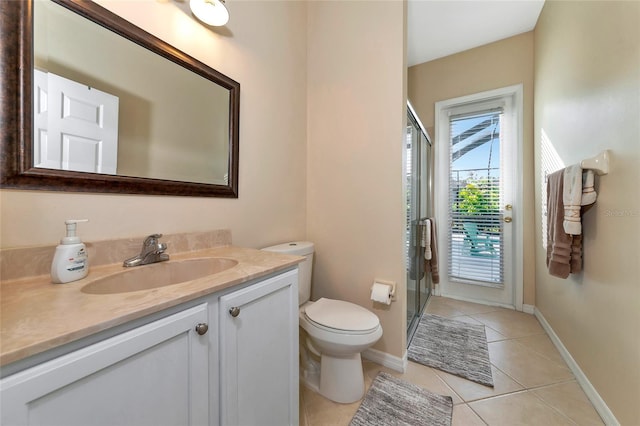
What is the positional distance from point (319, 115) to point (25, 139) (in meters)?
1.56

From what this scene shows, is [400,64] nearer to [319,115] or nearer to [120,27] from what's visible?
[319,115]

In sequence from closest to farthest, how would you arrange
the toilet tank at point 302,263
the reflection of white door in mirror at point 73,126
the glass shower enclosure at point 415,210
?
the reflection of white door in mirror at point 73,126 < the toilet tank at point 302,263 < the glass shower enclosure at point 415,210

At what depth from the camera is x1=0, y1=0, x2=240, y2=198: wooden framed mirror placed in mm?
725

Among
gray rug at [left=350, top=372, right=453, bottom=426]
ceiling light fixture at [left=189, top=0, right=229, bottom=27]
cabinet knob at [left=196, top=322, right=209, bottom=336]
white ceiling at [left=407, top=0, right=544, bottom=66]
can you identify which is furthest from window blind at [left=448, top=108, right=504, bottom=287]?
cabinet knob at [left=196, top=322, right=209, bottom=336]

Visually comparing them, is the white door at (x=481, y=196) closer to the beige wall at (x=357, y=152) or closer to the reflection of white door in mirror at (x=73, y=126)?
the beige wall at (x=357, y=152)

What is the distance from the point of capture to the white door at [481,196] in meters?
2.57

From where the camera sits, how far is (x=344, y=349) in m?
1.26

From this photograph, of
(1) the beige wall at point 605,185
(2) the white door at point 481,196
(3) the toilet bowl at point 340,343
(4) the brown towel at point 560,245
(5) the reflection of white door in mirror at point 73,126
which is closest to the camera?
(5) the reflection of white door in mirror at point 73,126

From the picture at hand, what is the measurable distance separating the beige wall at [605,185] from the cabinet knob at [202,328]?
5.48 ft

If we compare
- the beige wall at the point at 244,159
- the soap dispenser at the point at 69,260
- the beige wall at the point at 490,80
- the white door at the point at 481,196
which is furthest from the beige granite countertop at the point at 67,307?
the beige wall at the point at 490,80

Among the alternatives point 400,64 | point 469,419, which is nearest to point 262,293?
point 469,419

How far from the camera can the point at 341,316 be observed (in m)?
1.38

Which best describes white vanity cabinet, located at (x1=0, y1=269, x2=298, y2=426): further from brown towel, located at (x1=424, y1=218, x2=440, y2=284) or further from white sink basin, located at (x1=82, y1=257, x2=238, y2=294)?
brown towel, located at (x1=424, y1=218, x2=440, y2=284)

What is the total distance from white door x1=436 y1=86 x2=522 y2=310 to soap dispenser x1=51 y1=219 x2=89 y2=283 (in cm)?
304
